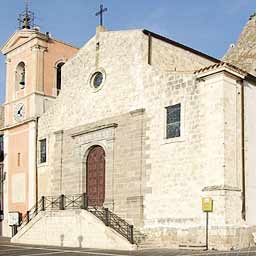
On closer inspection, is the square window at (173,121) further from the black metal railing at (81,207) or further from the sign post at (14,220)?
the sign post at (14,220)

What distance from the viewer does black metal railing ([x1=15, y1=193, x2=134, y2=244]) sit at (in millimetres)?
23172

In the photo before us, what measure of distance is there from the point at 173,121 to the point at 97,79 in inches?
244

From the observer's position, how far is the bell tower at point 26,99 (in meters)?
30.9

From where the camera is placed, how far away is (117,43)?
26.1 meters

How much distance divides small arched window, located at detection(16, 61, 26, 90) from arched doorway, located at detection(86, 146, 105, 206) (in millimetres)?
8795

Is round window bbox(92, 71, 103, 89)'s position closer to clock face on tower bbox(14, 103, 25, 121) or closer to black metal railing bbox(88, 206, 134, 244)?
black metal railing bbox(88, 206, 134, 244)

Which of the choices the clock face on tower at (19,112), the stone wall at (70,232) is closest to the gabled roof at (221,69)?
the stone wall at (70,232)

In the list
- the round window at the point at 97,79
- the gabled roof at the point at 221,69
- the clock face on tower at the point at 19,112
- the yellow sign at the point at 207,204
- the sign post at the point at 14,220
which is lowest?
the sign post at the point at 14,220

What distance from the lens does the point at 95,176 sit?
26.5m

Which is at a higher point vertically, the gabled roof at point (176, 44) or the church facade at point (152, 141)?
the gabled roof at point (176, 44)

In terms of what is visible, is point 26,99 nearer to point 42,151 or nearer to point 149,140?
point 42,151

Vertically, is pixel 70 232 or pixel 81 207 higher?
pixel 81 207

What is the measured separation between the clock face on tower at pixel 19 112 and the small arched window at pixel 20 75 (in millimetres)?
1327

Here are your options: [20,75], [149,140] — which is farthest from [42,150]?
[149,140]
